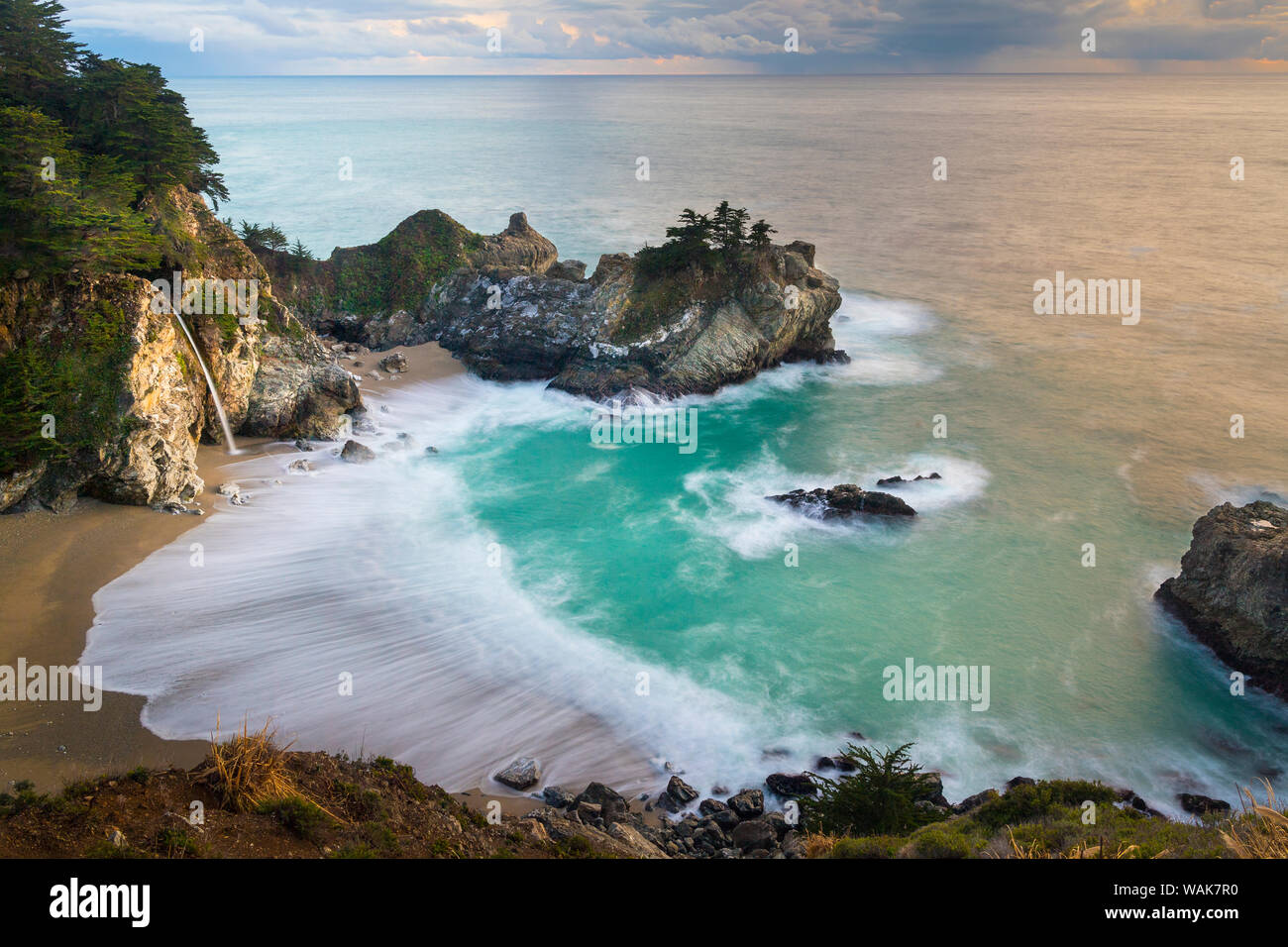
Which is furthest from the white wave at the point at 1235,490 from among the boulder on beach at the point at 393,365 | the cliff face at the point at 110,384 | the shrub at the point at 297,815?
the cliff face at the point at 110,384

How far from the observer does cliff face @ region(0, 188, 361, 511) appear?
22766 mm

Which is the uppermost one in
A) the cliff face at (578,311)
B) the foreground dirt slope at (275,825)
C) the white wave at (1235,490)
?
the cliff face at (578,311)

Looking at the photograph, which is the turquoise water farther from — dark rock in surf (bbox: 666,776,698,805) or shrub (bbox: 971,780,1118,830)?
shrub (bbox: 971,780,1118,830)

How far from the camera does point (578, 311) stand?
39.4 meters

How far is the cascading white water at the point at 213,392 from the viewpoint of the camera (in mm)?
27984

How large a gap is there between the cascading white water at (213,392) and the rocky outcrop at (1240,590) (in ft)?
101

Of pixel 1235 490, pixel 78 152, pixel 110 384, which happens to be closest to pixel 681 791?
pixel 110 384

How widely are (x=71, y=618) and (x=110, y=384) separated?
25.8ft

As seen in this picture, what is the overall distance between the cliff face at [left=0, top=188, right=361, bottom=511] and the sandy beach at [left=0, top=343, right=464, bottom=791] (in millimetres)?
860

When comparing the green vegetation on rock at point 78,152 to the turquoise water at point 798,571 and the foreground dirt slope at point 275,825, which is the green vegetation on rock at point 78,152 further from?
the foreground dirt slope at point 275,825

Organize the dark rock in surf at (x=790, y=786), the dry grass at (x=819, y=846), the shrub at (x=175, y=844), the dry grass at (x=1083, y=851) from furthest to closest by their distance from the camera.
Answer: the dark rock in surf at (x=790, y=786) → the dry grass at (x=819, y=846) → the shrub at (x=175, y=844) → the dry grass at (x=1083, y=851)

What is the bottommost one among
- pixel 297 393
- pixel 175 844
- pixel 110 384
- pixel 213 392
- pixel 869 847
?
pixel 869 847

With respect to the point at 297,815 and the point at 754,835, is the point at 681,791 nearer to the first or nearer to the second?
the point at 754,835
